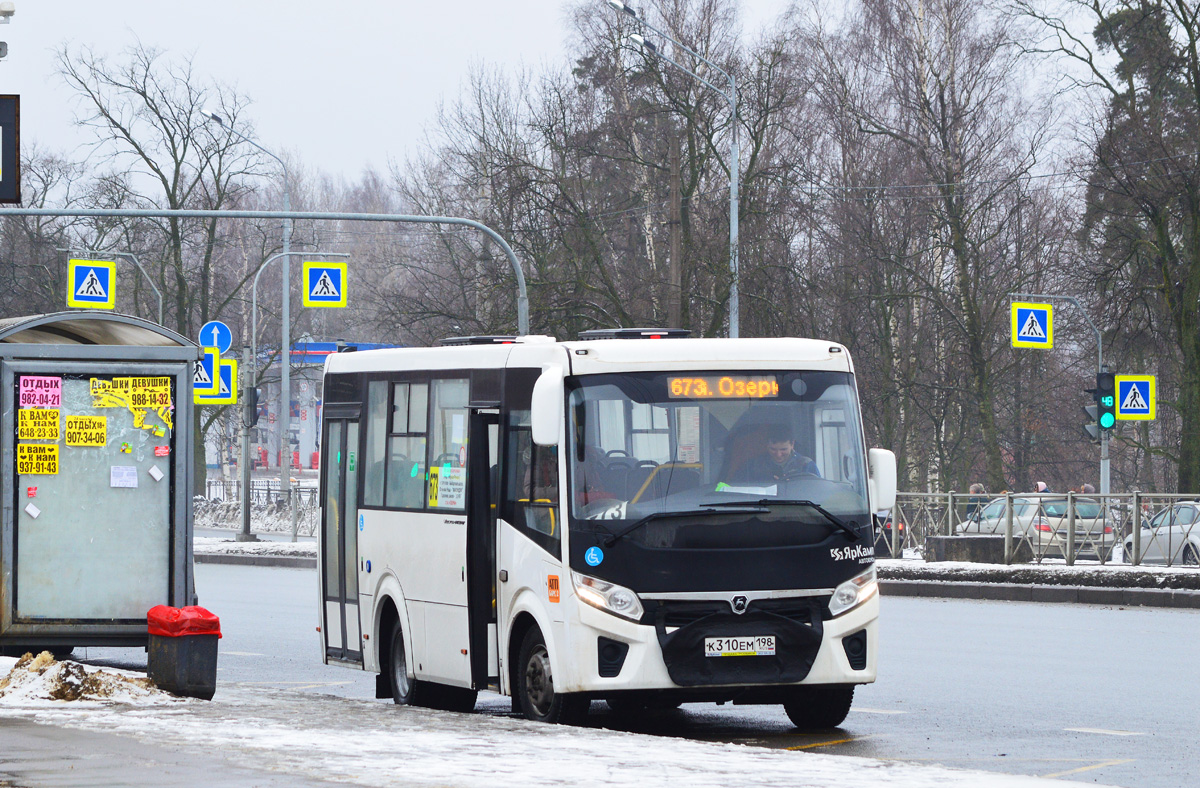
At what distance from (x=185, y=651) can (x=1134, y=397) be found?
23232 millimetres

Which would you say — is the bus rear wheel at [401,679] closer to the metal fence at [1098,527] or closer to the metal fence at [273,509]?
the metal fence at [1098,527]

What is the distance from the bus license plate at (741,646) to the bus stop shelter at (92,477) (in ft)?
17.3

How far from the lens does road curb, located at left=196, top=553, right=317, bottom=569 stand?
35.8 meters

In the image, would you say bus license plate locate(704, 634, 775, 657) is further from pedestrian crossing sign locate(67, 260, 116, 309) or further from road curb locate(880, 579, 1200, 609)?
pedestrian crossing sign locate(67, 260, 116, 309)

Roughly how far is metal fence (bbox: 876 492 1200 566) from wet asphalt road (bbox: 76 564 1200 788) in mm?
3673

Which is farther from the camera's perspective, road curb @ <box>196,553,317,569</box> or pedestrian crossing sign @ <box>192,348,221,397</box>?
pedestrian crossing sign @ <box>192,348,221,397</box>

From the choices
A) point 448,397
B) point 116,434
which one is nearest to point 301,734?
point 448,397

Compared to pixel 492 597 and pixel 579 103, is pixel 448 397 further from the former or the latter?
pixel 579 103

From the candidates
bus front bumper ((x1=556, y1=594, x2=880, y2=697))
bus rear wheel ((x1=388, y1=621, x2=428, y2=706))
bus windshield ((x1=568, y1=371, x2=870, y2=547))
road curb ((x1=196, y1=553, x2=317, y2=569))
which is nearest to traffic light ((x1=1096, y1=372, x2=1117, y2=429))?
road curb ((x1=196, y1=553, x2=317, y2=569))

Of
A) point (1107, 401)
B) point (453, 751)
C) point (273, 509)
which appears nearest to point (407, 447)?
point (453, 751)

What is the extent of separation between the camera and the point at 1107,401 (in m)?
29.4

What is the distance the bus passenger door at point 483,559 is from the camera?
12117 mm

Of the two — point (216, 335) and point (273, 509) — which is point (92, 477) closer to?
point (216, 335)

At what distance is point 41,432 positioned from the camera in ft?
48.0
